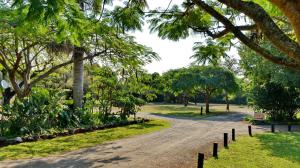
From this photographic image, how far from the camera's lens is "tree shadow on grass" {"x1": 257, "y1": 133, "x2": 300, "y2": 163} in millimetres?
11242

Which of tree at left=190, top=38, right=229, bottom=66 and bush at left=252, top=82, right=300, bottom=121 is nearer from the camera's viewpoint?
tree at left=190, top=38, right=229, bottom=66

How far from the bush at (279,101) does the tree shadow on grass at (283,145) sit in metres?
8.54

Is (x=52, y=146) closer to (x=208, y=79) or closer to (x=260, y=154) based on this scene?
(x=260, y=154)

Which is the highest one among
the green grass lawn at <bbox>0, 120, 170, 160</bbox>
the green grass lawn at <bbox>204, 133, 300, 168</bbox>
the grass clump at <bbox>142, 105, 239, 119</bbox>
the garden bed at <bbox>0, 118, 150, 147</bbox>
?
the grass clump at <bbox>142, 105, 239, 119</bbox>

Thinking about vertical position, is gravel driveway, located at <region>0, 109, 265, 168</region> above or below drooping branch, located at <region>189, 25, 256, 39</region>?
below

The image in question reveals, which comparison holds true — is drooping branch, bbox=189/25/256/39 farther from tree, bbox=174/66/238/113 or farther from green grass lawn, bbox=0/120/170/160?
tree, bbox=174/66/238/113

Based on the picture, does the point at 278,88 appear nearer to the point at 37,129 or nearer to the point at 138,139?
the point at 138,139

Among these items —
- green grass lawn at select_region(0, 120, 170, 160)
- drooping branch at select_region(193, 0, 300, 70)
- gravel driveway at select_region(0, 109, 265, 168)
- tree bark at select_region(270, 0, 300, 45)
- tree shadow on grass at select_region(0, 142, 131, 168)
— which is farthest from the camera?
green grass lawn at select_region(0, 120, 170, 160)

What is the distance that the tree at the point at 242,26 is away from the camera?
347 centimetres

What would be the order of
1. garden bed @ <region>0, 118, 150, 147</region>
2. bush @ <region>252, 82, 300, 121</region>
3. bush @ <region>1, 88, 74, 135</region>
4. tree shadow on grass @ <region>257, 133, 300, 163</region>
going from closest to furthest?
tree shadow on grass @ <region>257, 133, 300, 163</region>, garden bed @ <region>0, 118, 150, 147</region>, bush @ <region>1, 88, 74, 135</region>, bush @ <region>252, 82, 300, 121</region>

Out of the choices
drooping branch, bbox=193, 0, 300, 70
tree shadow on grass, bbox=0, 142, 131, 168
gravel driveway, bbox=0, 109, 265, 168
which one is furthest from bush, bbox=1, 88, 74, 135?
drooping branch, bbox=193, 0, 300, 70

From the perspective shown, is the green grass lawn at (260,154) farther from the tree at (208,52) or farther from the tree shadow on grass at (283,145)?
the tree at (208,52)

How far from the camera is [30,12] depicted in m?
3.19

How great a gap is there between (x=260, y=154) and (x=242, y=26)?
7.73 m
